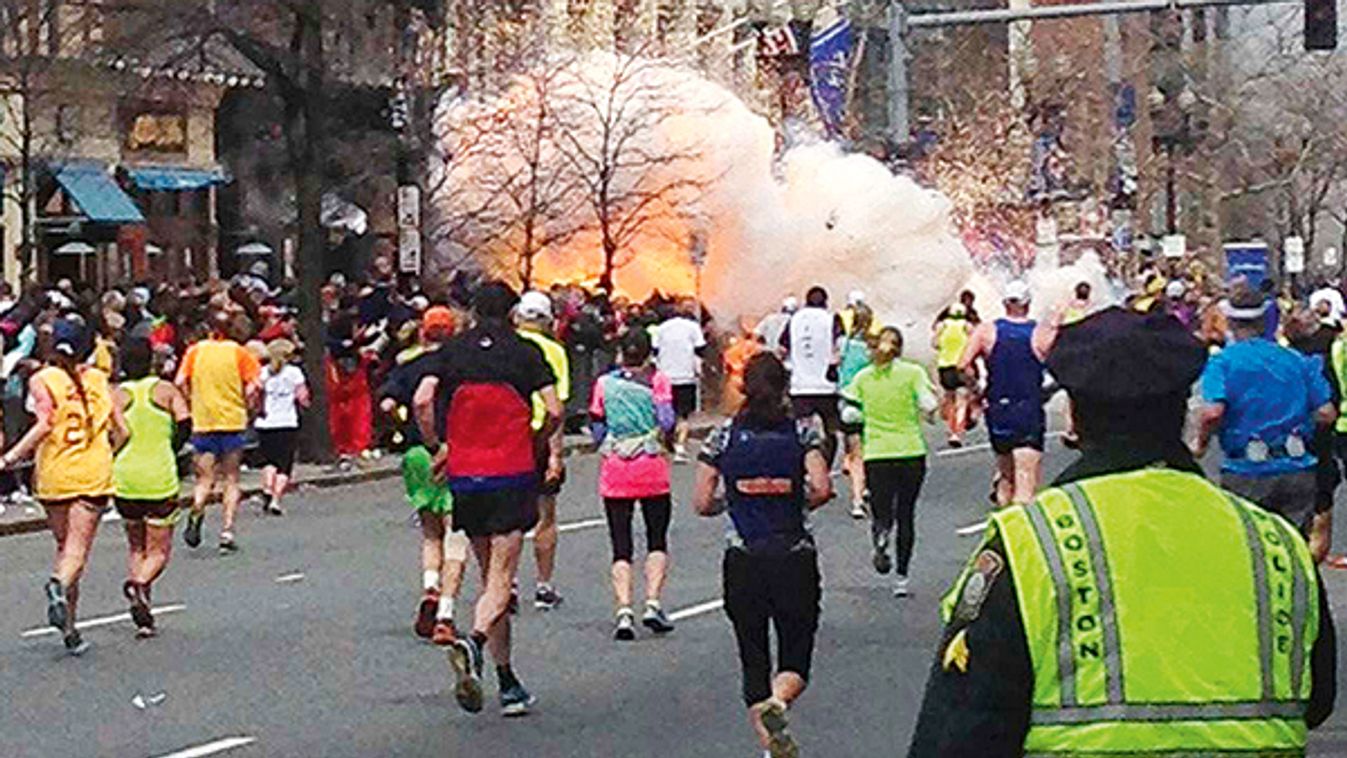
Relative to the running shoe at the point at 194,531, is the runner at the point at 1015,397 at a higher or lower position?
higher

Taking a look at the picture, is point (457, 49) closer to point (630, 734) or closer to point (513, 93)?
point (513, 93)

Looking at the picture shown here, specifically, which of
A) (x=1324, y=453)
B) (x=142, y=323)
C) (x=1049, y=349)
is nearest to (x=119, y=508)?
(x=1324, y=453)

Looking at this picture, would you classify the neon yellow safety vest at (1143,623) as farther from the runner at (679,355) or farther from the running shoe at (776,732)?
the runner at (679,355)

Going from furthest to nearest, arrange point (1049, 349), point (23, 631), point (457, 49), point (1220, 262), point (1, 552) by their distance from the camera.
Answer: point (1220, 262) < point (457, 49) < point (1, 552) < point (23, 631) < point (1049, 349)

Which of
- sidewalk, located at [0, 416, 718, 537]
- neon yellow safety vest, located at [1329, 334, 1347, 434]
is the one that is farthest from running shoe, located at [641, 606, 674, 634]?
sidewalk, located at [0, 416, 718, 537]

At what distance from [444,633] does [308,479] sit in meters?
15.2

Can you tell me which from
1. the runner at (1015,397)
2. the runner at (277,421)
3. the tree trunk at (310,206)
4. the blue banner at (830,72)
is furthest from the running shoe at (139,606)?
the blue banner at (830,72)

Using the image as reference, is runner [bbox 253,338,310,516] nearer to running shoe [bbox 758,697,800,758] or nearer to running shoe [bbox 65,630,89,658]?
running shoe [bbox 65,630,89,658]

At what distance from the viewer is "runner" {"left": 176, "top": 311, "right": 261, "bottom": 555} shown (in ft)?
71.1

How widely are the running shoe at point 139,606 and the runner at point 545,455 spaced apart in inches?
78.8

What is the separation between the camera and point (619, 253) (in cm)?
4162

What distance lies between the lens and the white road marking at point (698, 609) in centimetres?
1642

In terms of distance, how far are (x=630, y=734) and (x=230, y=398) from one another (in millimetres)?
10224

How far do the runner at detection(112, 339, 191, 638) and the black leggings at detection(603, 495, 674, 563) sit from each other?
2518mm
